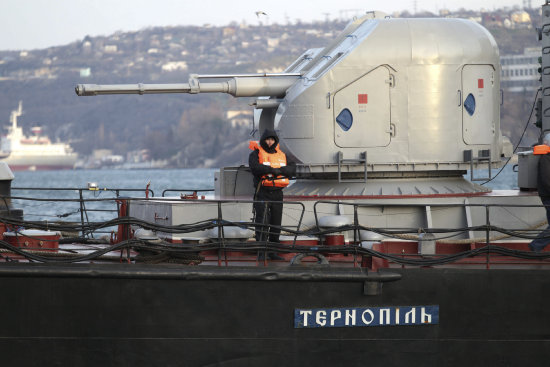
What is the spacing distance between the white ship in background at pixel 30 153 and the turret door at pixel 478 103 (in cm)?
16417

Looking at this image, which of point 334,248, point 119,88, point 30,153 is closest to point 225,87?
point 119,88

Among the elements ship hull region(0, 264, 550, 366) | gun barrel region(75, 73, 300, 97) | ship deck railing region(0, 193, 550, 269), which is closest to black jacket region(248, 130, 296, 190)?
ship deck railing region(0, 193, 550, 269)

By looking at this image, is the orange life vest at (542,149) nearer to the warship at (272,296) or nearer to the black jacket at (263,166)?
the warship at (272,296)

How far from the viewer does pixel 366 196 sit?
1284 centimetres

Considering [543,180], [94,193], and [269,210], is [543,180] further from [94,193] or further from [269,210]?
[94,193]

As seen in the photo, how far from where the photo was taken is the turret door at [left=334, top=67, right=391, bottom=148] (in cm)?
1286

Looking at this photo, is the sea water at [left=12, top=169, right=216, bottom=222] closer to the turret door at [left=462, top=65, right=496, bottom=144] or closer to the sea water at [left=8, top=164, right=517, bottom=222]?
the sea water at [left=8, top=164, right=517, bottom=222]

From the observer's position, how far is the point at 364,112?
1287 centimetres

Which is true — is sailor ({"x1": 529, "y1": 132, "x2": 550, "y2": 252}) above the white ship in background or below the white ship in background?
above

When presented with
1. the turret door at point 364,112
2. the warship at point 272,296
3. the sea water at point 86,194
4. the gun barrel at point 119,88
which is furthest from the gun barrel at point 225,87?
the warship at point 272,296

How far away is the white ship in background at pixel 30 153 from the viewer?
565ft

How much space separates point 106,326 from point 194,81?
431 centimetres

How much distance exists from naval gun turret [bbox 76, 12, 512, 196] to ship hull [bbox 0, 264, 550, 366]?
8.86 ft

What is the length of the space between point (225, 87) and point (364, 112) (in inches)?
81.2
